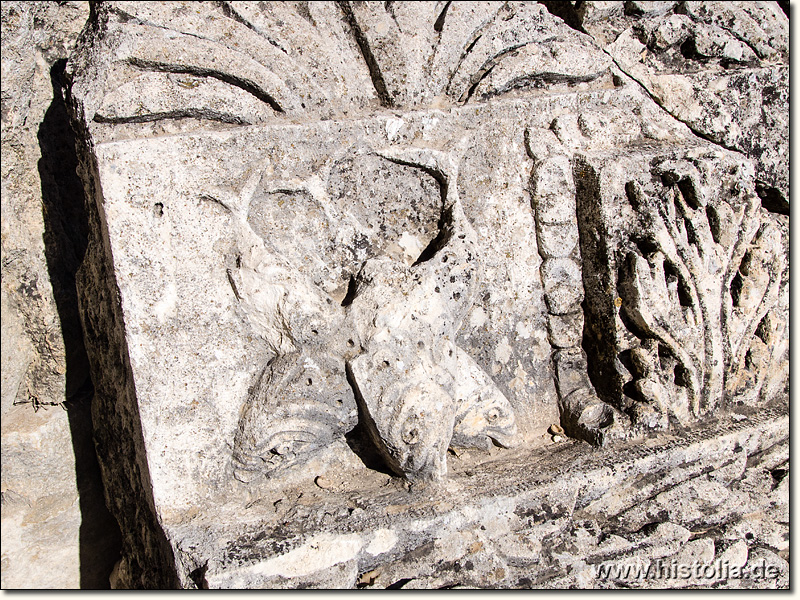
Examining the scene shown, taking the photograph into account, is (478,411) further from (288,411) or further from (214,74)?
(214,74)

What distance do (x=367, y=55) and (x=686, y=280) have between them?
3.48 ft

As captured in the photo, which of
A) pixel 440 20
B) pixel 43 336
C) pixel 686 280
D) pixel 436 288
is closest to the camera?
pixel 436 288

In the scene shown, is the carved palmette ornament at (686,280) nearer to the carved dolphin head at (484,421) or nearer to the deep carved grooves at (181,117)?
the carved dolphin head at (484,421)

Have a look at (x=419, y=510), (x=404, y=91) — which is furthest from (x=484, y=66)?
(x=419, y=510)

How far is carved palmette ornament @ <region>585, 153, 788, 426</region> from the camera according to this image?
196cm

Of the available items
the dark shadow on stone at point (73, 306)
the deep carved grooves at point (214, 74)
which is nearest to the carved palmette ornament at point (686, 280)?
the deep carved grooves at point (214, 74)

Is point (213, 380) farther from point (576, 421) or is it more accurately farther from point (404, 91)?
point (576, 421)

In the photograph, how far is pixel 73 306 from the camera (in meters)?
2.13

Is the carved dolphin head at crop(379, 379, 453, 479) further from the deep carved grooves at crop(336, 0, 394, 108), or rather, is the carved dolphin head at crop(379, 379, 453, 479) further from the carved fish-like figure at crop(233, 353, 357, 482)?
the deep carved grooves at crop(336, 0, 394, 108)

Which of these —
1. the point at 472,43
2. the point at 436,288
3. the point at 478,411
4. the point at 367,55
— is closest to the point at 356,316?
the point at 436,288

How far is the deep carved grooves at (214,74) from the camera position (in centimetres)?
162

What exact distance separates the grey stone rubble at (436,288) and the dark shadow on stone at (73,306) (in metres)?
0.16

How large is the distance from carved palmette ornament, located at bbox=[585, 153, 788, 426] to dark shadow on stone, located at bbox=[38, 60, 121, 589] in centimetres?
152

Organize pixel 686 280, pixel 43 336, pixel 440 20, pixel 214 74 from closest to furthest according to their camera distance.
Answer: pixel 214 74 → pixel 440 20 → pixel 686 280 → pixel 43 336
